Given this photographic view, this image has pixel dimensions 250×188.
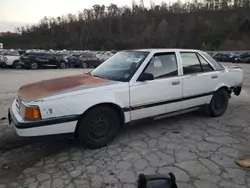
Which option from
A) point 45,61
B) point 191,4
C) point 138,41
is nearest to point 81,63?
point 45,61

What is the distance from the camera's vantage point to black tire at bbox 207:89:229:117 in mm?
5184

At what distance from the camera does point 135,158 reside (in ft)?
11.3

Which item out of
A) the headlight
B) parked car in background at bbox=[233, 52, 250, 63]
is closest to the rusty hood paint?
the headlight

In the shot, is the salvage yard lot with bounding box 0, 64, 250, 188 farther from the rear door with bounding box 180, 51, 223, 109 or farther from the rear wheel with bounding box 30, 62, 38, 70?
the rear wheel with bounding box 30, 62, 38, 70

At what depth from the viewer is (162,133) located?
4.39 m

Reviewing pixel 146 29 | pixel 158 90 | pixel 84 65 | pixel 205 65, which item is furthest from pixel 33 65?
pixel 146 29

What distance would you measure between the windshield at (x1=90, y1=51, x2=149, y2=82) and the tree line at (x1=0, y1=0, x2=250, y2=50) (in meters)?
62.1

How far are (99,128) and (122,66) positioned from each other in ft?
4.16

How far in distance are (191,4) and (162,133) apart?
9419cm

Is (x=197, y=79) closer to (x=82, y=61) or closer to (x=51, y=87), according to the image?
(x=51, y=87)

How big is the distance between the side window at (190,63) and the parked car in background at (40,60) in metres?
18.6

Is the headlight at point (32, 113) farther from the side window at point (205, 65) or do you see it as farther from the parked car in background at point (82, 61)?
the parked car in background at point (82, 61)

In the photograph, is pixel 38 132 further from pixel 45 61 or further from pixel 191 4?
pixel 191 4

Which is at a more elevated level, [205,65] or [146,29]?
[146,29]
